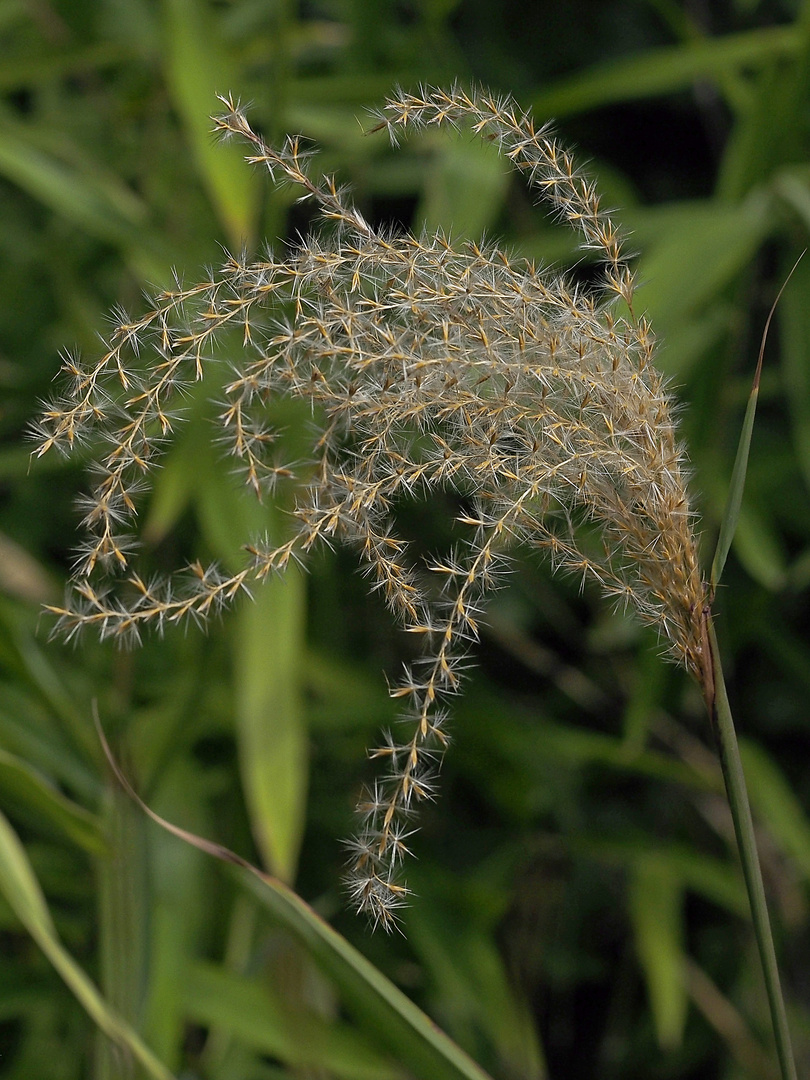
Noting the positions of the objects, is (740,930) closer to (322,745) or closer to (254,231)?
(322,745)

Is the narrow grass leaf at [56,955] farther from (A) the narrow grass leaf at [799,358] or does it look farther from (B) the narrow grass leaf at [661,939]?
(A) the narrow grass leaf at [799,358]

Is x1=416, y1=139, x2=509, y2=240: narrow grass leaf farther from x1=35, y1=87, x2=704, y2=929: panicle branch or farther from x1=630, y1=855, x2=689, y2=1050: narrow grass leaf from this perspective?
x1=630, y1=855, x2=689, y2=1050: narrow grass leaf

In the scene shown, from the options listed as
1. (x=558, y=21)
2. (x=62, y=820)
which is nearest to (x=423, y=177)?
(x=558, y=21)

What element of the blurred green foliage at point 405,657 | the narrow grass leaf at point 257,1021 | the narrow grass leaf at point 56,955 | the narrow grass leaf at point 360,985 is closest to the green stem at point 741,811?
the narrow grass leaf at point 360,985

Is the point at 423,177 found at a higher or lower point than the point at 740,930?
higher

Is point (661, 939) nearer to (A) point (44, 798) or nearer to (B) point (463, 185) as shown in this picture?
(A) point (44, 798)

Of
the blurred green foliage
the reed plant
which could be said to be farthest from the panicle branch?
the blurred green foliage
